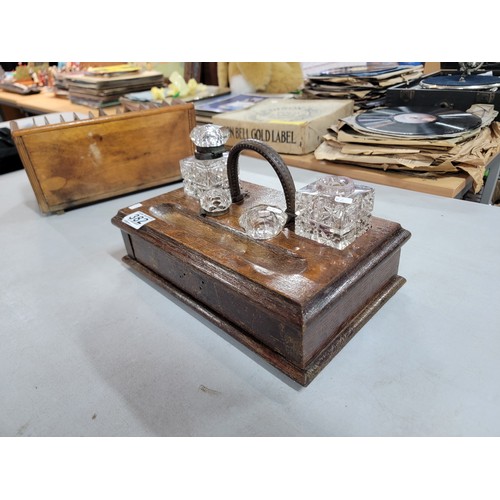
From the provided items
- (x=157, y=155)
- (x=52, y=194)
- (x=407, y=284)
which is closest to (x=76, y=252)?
(x=52, y=194)

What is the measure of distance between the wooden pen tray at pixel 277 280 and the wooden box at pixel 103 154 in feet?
1.17

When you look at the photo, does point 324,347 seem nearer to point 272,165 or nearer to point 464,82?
point 272,165

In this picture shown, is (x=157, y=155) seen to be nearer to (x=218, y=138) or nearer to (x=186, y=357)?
(x=218, y=138)

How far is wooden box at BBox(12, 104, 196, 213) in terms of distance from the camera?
2.84 ft

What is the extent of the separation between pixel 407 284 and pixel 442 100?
705 mm

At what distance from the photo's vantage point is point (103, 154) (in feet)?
3.07

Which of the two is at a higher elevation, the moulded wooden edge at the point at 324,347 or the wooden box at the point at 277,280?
the wooden box at the point at 277,280

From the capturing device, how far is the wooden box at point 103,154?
2.84 feet

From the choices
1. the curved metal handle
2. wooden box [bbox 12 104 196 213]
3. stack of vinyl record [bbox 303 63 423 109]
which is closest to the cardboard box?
stack of vinyl record [bbox 303 63 423 109]

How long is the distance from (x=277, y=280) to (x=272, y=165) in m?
0.17

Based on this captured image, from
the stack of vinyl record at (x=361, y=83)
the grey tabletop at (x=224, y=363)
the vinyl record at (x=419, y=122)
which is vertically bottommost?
the grey tabletop at (x=224, y=363)

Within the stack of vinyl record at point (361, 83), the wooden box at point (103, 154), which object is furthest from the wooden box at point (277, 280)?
the stack of vinyl record at point (361, 83)

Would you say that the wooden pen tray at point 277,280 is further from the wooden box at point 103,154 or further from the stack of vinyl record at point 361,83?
the stack of vinyl record at point 361,83

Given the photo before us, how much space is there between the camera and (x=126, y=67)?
1.81m
